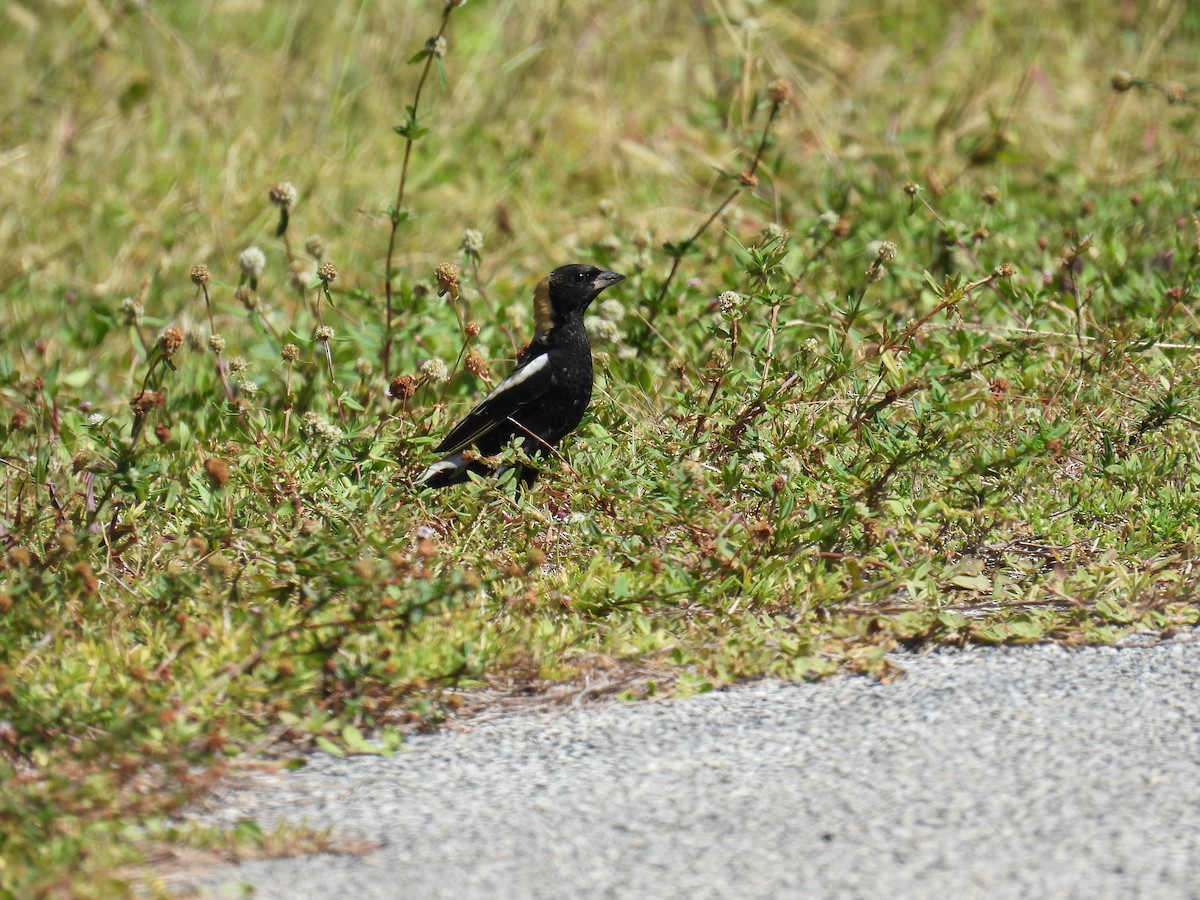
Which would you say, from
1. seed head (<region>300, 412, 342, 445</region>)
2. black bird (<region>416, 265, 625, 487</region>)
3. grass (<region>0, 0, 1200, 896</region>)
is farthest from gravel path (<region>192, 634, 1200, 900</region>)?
black bird (<region>416, 265, 625, 487</region>)

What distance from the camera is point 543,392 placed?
427 centimetres

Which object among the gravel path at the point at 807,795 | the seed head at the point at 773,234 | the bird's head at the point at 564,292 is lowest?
the gravel path at the point at 807,795

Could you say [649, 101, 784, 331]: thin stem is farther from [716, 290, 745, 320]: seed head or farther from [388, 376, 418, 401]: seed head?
[388, 376, 418, 401]: seed head

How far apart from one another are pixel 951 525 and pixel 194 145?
188 inches

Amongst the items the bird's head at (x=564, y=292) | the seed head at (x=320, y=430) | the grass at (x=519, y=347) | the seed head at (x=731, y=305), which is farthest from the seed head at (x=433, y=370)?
the seed head at (x=731, y=305)

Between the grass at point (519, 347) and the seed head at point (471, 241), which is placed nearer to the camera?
the grass at point (519, 347)

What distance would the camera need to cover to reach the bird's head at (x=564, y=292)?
4.48 metres

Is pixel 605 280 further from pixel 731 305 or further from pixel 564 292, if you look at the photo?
pixel 731 305

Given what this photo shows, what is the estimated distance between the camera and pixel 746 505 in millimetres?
3766

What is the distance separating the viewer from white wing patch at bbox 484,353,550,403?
14.1 ft

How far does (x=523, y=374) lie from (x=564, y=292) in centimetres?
34

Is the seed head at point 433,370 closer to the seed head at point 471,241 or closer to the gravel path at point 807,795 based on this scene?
the seed head at point 471,241

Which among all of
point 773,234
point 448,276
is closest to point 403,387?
point 448,276

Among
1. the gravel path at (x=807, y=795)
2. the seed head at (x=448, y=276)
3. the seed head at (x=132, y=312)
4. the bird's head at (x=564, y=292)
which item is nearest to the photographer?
the gravel path at (x=807, y=795)
